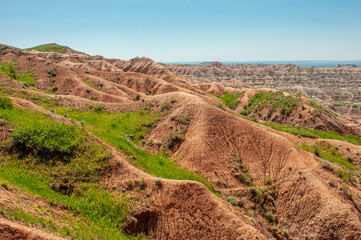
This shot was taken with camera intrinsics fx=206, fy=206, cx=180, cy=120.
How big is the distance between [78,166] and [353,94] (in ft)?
329

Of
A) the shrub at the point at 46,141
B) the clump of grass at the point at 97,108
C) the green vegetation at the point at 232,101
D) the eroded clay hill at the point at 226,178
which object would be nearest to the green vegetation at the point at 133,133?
the eroded clay hill at the point at 226,178

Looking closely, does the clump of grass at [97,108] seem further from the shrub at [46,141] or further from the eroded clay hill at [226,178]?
the shrub at [46,141]

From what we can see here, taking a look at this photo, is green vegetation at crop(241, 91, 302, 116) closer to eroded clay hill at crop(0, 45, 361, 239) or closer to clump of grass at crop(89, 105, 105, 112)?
eroded clay hill at crop(0, 45, 361, 239)

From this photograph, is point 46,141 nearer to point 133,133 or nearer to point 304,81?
point 133,133

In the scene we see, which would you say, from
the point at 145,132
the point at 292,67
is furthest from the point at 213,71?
the point at 145,132

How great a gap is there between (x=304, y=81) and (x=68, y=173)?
127593 millimetres

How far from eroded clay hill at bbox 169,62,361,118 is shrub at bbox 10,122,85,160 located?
71.4m

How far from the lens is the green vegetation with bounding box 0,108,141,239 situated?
10.1 m

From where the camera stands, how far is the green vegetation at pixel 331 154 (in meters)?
21.1

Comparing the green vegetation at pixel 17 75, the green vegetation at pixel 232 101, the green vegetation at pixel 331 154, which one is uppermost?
the green vegetation at pixel 17 75

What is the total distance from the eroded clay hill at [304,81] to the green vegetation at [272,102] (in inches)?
1189

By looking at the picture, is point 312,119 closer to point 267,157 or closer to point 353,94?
point 267,157

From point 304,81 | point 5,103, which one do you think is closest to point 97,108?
point 5,103

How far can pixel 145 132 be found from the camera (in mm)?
23250
